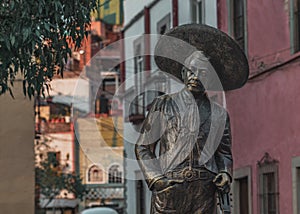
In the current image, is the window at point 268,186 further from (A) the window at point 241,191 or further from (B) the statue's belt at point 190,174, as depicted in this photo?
(B) the statue's belt at point 190,174

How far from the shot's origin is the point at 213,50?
10297 millimetres

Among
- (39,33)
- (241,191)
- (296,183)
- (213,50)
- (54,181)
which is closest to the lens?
(213,50)

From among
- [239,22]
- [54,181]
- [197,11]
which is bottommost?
[54,181]

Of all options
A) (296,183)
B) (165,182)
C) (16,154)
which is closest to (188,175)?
(165,182)

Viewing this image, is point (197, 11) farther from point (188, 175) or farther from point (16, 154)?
point (188, 175)

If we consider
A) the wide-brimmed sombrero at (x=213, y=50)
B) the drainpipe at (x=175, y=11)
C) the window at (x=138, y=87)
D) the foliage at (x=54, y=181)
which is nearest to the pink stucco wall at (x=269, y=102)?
the drainpipe at (x=175, y=11)

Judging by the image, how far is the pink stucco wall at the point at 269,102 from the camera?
1955 cm

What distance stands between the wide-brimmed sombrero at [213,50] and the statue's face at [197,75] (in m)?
0.13

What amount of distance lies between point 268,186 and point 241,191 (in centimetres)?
196

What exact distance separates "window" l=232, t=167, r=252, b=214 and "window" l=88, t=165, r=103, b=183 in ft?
146

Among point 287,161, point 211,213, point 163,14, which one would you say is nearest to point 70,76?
point 163,14

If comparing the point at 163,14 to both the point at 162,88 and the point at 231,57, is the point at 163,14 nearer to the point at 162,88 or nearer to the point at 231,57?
the point at 162,88

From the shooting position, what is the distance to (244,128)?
Answer: 2214cm

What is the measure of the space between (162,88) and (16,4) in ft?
38.6
